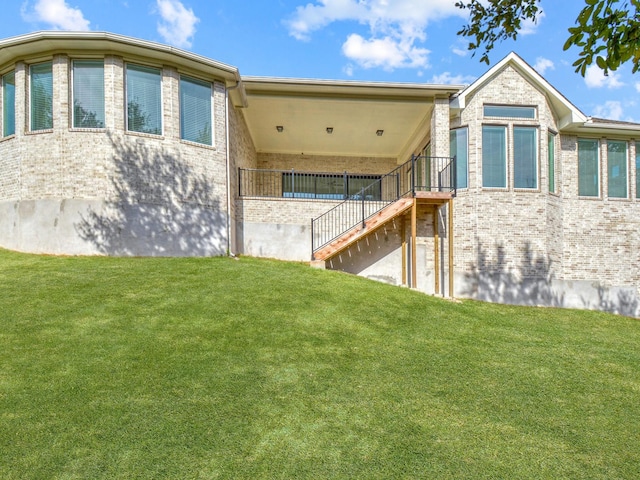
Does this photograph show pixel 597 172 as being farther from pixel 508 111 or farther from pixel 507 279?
pixel 507 279

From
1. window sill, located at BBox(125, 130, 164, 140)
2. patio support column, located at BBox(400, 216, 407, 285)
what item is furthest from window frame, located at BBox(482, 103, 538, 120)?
window sill, located at BBox(125, 130, 164, 140)

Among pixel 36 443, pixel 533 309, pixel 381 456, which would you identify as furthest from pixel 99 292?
pixel 533 309

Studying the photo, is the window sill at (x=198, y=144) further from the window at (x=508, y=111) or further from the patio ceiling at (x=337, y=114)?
the window at (x=508, y=111)

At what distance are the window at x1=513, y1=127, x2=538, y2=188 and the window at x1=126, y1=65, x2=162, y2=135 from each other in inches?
428

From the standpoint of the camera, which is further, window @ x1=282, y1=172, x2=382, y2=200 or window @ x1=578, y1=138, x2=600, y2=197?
window @ x1=282, y1=172, x2=382, y2=200

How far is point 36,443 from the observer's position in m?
3.84

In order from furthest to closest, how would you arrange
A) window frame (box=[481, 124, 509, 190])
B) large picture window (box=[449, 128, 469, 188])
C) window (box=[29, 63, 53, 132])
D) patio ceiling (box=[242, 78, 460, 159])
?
large picture window (box=[449, 128, 469, 188]), window frame (box=[481, 124, 509, 190]), patio ceiling (box=[242, 78, 460, 159]), window (box=[29, 63, 53, 132])

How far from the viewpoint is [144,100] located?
37.7 ft

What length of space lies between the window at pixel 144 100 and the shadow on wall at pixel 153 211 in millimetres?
573

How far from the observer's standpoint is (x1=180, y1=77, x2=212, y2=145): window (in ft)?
39.2

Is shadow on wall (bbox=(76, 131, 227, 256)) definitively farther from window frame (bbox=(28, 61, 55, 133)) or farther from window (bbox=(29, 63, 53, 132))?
window (bbox=(29, 63, 53, 132))

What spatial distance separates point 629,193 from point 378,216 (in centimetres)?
953

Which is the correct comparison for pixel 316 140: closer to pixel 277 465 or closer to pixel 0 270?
pixel 0 270

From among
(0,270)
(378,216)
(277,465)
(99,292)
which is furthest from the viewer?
(378,216)
